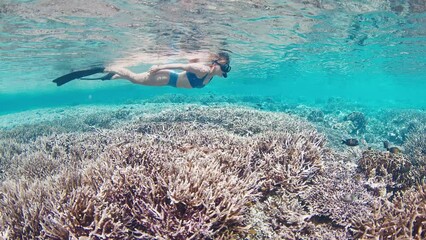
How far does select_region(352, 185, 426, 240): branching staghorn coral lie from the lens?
348 centimetres

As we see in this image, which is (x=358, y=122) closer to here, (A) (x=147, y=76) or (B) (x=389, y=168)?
(B) (x=389, y=168)

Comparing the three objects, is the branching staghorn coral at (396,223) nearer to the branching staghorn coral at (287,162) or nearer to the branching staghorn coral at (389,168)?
the branching staghorn coral at (287,162)

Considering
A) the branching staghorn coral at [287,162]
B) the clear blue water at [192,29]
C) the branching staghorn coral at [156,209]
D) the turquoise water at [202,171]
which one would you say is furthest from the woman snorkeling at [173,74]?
the branching staghorn coral at [156,209]

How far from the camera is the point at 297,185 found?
4789 mm

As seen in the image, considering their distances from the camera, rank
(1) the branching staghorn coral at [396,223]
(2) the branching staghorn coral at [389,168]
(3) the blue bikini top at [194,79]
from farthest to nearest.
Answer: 1. (3) the blue bikini top at [194,79]
2. (2) the branching staghorn coral at [389,168]
3. (1) the branching staghorn coral at [396,223]

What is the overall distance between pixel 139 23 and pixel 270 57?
18.8 m

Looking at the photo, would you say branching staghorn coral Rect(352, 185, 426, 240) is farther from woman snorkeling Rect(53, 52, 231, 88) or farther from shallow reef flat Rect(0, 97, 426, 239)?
woman snorkeling Rect(53, 52, 231, 88)

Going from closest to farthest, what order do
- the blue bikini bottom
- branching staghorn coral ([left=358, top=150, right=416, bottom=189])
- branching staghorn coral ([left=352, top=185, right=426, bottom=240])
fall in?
branching staghorn coral ([left=352, top=185, right=426, bottom=240])
branching staghorn coral ([left=358, top=150, right=416, bottom=189])
the blue bikini bottom

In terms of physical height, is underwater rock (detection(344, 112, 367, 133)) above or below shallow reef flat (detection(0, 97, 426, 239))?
→ below

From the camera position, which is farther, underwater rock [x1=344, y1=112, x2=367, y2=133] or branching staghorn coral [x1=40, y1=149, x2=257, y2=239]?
underwater rock [x1=344, y1=112, x2=367, y2=133]

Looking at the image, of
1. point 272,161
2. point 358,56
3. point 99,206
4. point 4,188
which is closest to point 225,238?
point 99,206

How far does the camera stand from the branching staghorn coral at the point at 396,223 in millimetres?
3482

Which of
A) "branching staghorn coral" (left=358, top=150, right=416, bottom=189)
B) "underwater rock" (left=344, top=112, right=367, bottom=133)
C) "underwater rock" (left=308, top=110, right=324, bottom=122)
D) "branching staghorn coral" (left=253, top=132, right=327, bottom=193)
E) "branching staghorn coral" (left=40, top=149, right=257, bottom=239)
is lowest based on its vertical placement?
"underwater rock" (left=308, top=110, right=324, bottom=122)

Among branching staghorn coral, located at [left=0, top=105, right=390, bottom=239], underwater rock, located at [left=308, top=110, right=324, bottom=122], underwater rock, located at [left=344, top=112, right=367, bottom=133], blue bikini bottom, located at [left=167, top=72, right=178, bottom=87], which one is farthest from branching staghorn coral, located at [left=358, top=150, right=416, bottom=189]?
underwater rock, located at [left=308, top=110, right=324, bottom=122]
